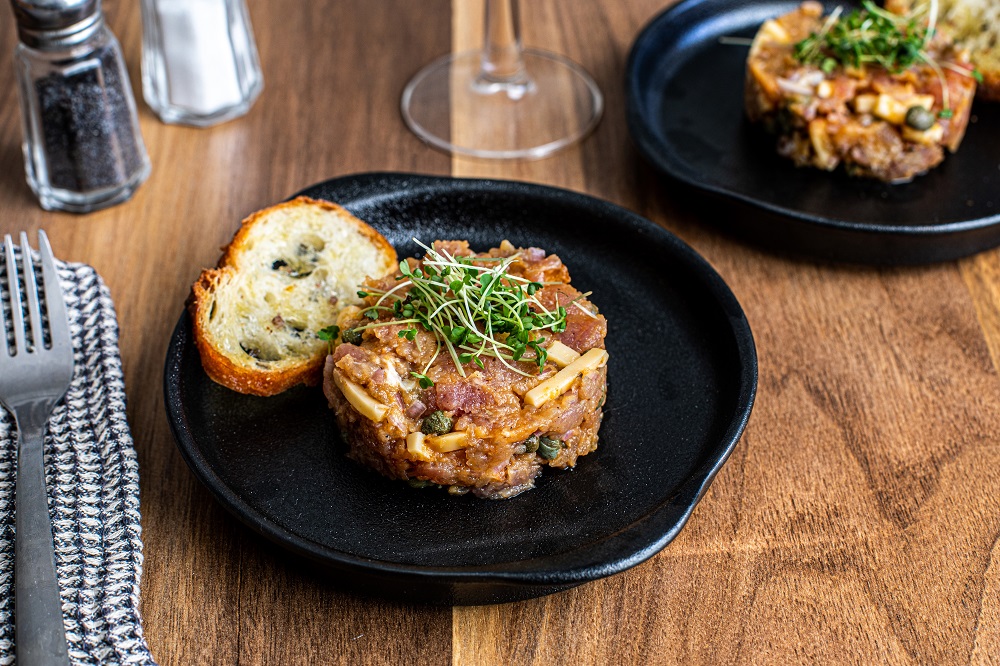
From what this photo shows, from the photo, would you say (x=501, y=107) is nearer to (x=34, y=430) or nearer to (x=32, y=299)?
(x=32, y=299)

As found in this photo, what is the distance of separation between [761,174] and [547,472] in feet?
4.71

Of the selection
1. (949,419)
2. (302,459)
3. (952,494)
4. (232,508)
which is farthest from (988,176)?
(232,508)

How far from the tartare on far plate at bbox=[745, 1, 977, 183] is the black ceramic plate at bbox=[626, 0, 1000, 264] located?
2.9 inches

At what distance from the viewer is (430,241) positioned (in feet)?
9.53

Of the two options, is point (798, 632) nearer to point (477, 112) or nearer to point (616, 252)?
point (616, 252)

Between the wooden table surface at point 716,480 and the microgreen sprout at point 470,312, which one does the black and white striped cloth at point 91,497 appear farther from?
the microgreen sprout at point 470,312

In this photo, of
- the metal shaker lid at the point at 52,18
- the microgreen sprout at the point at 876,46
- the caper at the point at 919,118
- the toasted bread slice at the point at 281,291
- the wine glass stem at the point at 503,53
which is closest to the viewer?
the toasted bread slice at the point at 281,291

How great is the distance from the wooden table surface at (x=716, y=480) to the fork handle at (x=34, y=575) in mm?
259

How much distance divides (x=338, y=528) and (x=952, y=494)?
Result: 1440 mm

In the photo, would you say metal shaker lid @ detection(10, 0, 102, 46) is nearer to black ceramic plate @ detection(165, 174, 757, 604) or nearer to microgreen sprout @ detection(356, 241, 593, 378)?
black ceramic plate @ detection(165, 174, 757, 604)

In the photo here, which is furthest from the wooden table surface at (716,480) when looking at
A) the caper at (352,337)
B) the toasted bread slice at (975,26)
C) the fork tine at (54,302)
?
the toasted bread slice at (975,26)

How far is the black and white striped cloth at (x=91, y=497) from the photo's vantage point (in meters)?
1.99

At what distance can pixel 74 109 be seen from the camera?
9.88 feet

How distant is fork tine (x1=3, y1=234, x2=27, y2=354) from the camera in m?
2.51
